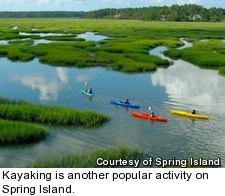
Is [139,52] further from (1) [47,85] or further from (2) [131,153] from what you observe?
(2) [131,153]

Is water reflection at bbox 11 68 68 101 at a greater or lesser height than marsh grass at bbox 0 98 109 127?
lesser

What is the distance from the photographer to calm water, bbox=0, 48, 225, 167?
13.7 m

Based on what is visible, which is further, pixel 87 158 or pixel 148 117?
pixel 148 117

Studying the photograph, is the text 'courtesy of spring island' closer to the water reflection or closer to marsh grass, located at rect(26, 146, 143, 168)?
marsh grass, located at rect(26, 146, 143, 168)

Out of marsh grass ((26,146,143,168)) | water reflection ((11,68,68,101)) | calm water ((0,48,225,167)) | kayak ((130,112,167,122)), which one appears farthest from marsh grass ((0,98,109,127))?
water reflection ((11,68,68,101))

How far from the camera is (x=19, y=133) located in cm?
1373

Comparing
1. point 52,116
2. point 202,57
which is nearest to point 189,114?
point 52,116

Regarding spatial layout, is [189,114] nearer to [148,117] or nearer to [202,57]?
[148,117]

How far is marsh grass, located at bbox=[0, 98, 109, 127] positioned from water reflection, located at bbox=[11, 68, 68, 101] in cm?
430

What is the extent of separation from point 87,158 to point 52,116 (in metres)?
4.93

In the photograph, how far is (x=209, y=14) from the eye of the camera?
13388 cm
